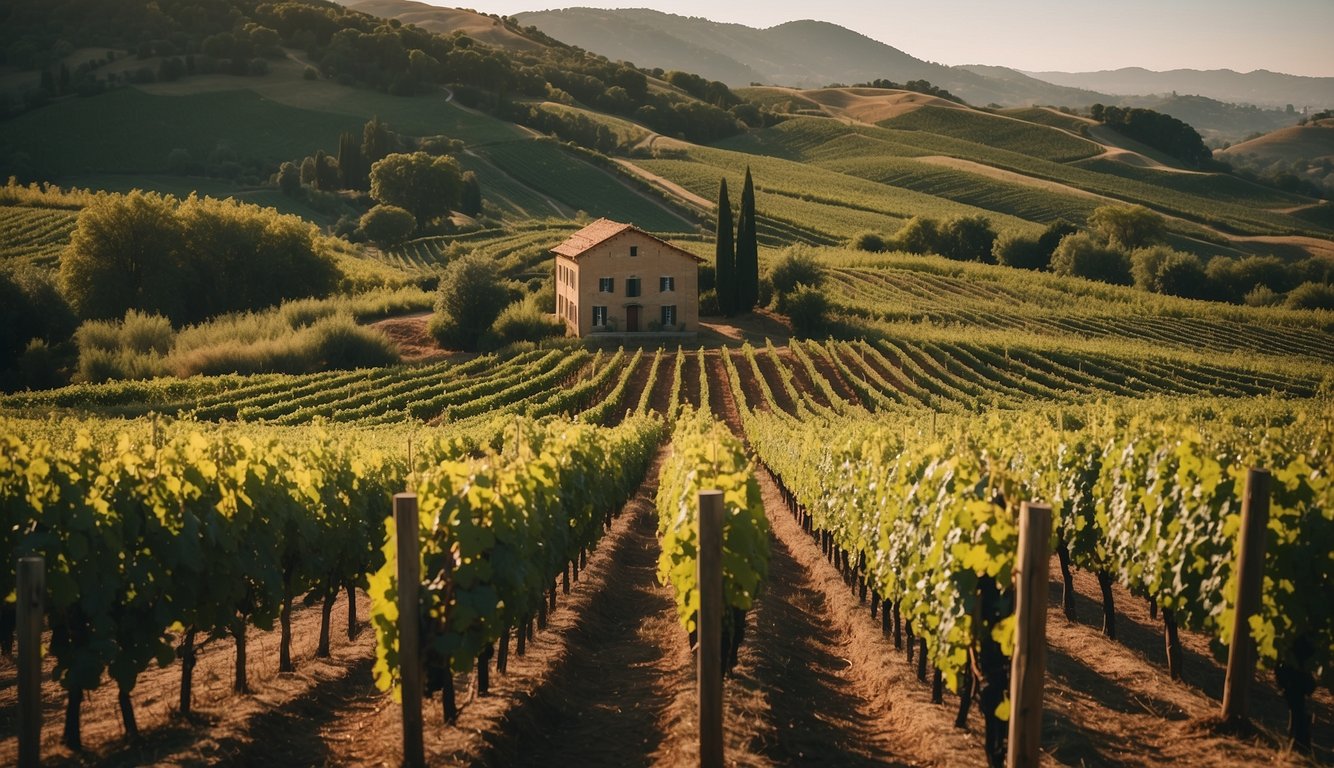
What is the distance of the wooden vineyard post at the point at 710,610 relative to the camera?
7.06m

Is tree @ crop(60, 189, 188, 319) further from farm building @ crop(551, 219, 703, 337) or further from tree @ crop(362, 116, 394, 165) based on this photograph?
tree @ crop(362, 116, 394, 165)

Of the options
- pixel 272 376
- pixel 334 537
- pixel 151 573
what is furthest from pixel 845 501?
pixel 272 376

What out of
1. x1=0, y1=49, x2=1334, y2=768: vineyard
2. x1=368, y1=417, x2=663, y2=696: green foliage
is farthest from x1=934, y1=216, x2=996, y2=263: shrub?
x1=368, y1=417, x2=663, y2=696: green foliage

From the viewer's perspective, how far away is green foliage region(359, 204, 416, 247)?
86.3m

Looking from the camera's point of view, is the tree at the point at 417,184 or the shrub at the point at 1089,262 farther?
the tree at the point at 417,184

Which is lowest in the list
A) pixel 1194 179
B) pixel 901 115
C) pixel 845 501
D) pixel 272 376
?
pixel 272 376

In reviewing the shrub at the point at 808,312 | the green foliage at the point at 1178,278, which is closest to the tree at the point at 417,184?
the shrub at the point at 808,312

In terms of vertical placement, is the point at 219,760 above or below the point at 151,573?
below

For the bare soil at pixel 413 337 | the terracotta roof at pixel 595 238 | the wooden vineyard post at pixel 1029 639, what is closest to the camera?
the wooden vineyard post at pixel 1029 639

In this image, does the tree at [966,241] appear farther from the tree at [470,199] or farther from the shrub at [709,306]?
the tree at [470,199]

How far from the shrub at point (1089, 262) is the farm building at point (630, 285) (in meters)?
32.0

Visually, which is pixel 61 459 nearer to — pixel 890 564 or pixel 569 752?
pixel 569 752

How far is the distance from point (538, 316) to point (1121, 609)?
152 ft

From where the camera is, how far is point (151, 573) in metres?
8.63
